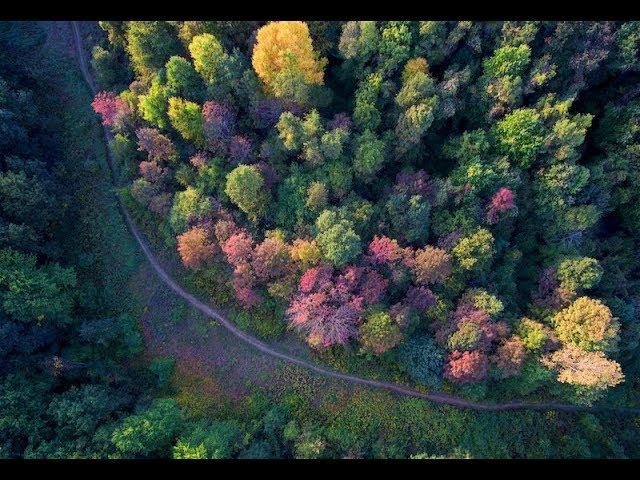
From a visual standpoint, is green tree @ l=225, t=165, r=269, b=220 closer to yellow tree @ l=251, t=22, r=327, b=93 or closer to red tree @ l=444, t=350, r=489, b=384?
yellow tree @ l=251, t=22, r=327, b=93

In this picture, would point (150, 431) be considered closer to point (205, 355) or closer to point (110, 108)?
point (205, 355)

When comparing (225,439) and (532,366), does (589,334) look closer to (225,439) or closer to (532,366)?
(532,366)

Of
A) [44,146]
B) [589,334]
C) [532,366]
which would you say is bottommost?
[532,366]

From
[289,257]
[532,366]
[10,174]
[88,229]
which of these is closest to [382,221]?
[289,257]

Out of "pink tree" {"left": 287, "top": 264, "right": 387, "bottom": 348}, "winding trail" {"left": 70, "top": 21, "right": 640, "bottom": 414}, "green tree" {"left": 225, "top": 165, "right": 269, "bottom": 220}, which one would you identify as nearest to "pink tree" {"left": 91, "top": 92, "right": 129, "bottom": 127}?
"winding trail" {"left": 70, "top": 21, "right": 640, "bottom": 414}

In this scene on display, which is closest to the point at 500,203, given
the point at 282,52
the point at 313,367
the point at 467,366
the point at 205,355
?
the point at 467,366

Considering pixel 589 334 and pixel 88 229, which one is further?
pixel 88 229

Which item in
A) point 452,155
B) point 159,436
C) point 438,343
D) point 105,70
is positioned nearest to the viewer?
point 159,436
